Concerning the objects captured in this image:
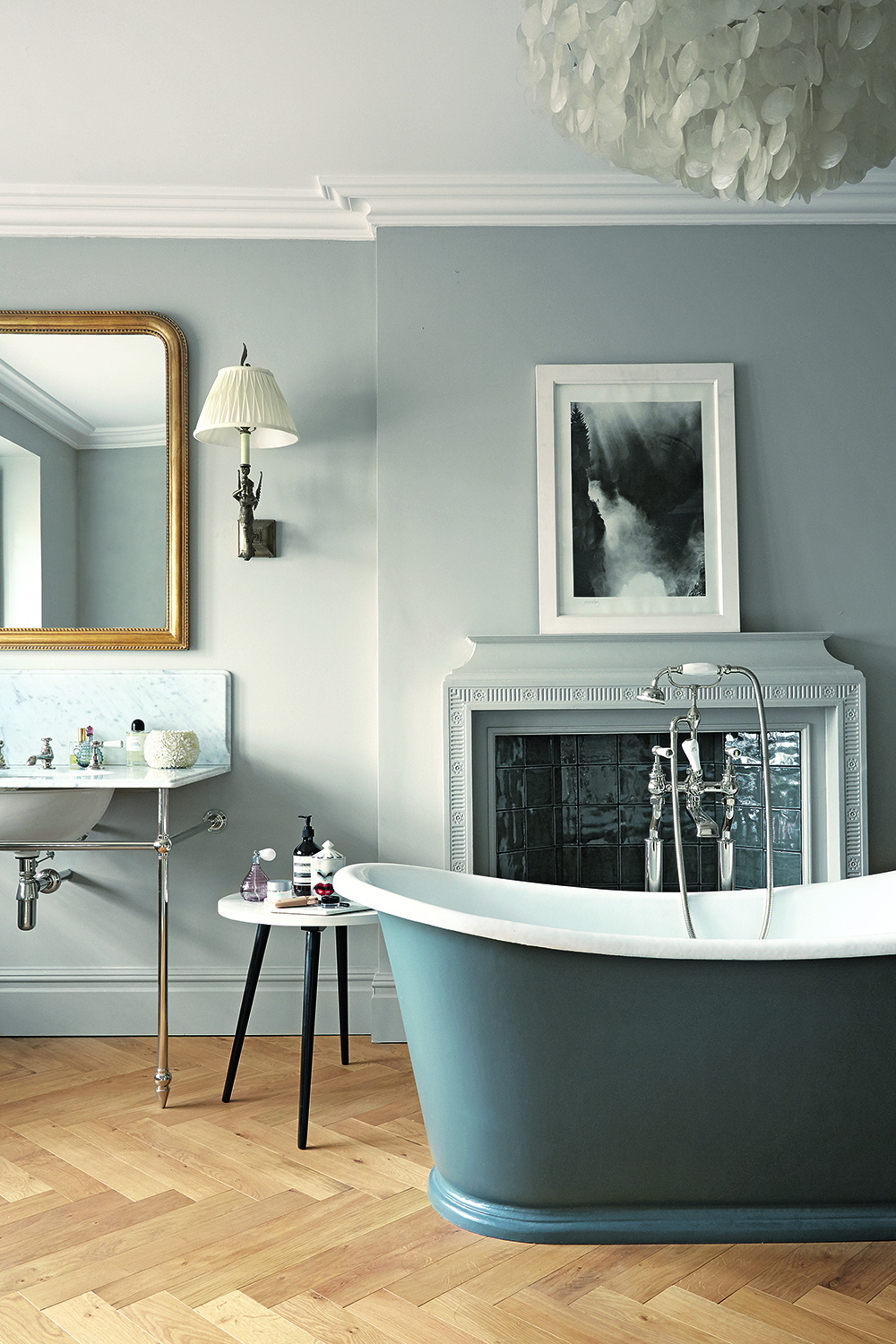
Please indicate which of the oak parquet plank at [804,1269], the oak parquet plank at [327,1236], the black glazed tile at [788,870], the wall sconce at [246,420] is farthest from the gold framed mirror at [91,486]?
the oak parquet plank at [804,1269]

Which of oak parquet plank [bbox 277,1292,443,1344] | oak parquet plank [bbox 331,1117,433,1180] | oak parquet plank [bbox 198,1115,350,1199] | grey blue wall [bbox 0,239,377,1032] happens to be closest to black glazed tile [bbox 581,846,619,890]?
grey blue wall [bbox 0,239,377,1032]

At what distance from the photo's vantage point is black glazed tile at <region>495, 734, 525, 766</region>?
296cm

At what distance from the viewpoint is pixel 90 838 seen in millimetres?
2992

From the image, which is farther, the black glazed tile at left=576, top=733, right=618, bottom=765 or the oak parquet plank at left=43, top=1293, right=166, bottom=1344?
the black glazed tile at left=576, top=733, right=618, bottom=765

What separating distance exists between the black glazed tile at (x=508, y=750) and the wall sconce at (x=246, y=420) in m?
0.92

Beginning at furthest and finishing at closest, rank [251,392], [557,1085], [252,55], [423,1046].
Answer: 1. [251,392]
2. [252,55]
3. [423,1046]
4. [557,1085]

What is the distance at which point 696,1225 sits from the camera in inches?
71.3

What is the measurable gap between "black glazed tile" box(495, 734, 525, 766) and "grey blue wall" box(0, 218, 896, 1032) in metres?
0.18

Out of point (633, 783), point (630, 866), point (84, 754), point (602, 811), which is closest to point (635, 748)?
point (633, 783)

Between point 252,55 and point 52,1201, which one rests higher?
point 252,55

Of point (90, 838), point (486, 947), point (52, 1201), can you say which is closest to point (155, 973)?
point (90, 838)

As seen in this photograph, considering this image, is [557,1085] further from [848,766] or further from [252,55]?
[252,55]

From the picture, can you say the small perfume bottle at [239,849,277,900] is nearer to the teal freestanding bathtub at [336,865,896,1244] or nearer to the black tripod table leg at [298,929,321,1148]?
the black tripod table leg at [298,929,321,1148]

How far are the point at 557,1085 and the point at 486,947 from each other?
0.28 metres
